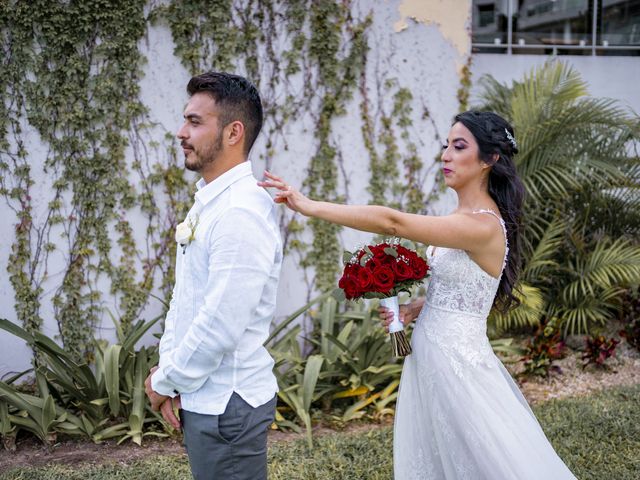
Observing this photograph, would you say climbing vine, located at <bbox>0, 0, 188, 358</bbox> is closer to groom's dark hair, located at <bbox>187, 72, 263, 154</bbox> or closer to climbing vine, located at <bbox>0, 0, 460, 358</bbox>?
climbing vine, located at <bbox>0, 0, 460, 358</bbox>

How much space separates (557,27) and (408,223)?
7268mm

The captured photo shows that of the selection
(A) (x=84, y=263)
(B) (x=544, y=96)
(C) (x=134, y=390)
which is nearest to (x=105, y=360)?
(C) (x=134, y=390)

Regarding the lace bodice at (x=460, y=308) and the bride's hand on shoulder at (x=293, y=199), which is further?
the lace bodice at (x=460, y=308)

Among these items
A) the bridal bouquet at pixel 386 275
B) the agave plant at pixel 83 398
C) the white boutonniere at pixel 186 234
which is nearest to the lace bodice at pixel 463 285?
the bridal bouquet at pixel 386 275

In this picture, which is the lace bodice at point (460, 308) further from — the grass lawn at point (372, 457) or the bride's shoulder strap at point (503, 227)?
the grass lawn at point (372, 457)

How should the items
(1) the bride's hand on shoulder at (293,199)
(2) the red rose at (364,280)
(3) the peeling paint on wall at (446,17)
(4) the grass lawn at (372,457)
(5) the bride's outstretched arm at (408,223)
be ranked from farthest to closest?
(3) the peeling paint on wall at (446,17)
(4) the grass lawn at (372,457)
(2) the red rose at (364,280)
(5) the bride's outstretched arm at (408,223)
(1) the bride's hand on shoulder at (293,199)

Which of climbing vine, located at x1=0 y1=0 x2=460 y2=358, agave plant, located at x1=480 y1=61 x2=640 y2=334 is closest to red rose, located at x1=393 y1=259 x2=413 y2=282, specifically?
climbing vine, located at x1=0 y1=0 x2=460 y2=358

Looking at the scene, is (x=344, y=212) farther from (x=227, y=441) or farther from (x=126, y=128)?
(x=126, y=128)

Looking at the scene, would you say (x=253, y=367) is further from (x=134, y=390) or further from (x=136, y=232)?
(x=136, y=232)

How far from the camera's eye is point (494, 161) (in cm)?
323

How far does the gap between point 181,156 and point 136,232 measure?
74cm

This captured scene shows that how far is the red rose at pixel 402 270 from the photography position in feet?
10.5

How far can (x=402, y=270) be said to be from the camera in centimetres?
321

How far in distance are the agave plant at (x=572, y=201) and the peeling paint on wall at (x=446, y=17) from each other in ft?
3.85
